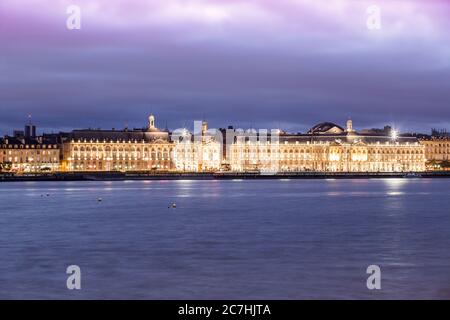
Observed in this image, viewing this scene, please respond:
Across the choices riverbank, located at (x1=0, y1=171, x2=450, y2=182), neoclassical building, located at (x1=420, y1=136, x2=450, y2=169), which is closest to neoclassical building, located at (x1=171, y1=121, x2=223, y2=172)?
riverbank, located at (x1=0, y1=171, x2=450, y2=182)

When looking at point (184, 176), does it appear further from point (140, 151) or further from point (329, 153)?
point (329, 153)

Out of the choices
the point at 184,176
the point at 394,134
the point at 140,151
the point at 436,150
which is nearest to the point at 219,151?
the point at 140,151

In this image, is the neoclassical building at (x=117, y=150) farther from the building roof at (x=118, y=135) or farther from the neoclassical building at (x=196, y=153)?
the neoclassical building at (x=196, y=153)

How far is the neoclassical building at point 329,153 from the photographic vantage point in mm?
163375

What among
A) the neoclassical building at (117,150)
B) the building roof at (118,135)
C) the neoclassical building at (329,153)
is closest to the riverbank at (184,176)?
the neoclassical building at (117,150)

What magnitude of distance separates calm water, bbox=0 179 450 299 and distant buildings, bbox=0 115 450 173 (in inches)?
4034

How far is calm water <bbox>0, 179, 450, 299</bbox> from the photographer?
66.6ft

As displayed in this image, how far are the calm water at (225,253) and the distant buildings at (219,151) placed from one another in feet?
336

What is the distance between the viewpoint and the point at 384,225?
37.6 meters

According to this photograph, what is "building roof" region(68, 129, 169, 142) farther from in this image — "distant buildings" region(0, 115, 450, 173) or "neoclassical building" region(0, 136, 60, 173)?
"neoclassical building" region(0, 136, 60, 173)

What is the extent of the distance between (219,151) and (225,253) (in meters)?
135

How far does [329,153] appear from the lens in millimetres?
165875
